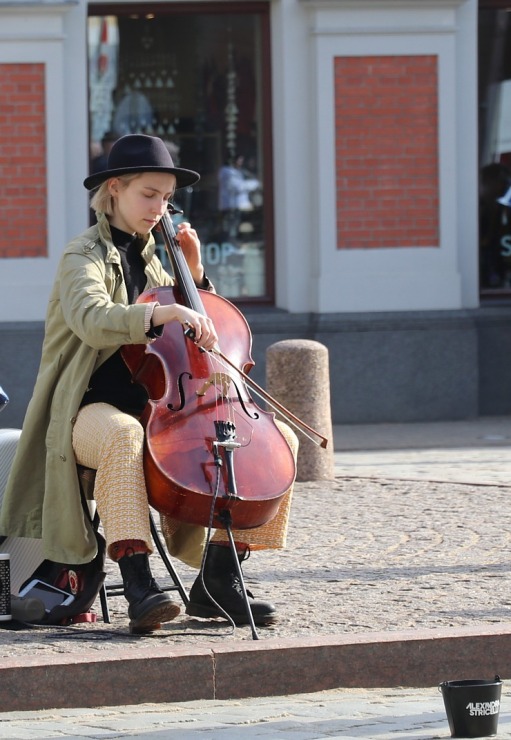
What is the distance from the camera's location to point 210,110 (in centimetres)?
1248

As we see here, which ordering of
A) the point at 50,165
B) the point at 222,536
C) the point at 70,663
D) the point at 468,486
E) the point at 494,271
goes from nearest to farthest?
1. the point at 70,663
2. the point at 222,536
3. the point at 468,486
4. the point at 50,165
5. the point at 494,271

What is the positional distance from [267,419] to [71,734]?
136cm

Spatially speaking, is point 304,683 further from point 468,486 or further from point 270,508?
point 468,486

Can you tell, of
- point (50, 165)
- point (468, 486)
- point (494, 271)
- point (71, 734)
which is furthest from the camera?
point (494, 271)

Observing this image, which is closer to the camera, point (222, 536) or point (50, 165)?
point (222, 536)

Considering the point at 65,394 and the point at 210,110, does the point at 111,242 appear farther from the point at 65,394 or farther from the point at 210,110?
the point at 210,110

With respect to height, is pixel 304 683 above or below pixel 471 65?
below

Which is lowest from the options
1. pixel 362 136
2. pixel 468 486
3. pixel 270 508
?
pixel 468 486

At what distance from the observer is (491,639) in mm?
4875

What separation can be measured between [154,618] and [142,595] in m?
0.08

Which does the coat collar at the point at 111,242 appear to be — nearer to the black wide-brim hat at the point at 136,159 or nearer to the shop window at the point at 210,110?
the black wide-brim hat at the point at 136,159

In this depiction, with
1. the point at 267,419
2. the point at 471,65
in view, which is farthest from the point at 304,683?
the point at 471,65

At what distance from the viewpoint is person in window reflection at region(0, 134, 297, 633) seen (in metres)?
4.90

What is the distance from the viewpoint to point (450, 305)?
12.0 metres
